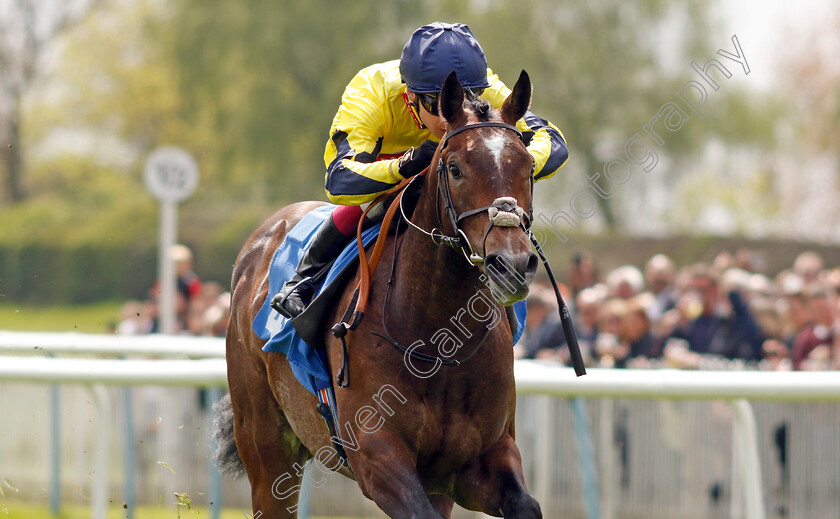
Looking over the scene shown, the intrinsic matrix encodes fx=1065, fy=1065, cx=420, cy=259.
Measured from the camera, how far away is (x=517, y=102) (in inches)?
133

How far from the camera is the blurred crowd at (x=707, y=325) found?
23.5 ft

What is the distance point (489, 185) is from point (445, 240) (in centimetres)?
28

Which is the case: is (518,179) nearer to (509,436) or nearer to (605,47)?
(509,436)

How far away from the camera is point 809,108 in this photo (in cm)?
2706

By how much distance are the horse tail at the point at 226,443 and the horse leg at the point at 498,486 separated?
1805mm

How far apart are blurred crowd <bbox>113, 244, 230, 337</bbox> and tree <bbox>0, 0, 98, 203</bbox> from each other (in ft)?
56.6

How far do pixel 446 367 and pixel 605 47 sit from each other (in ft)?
71.4

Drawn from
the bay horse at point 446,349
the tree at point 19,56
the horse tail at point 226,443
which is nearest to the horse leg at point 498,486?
the bay horse at point 446,349

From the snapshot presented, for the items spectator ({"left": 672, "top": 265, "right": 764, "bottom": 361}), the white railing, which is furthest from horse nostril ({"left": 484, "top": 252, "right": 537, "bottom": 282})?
spectator ({"left": 672, "top": 265, "right": 764, "bottom": 361})

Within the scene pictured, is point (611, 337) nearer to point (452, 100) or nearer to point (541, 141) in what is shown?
point (541, 141)

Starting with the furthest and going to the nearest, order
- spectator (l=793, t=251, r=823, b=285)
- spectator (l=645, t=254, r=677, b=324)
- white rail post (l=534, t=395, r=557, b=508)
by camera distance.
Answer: spectator (l=645, t=254, r=677, b=324)
spectator (l=793, t=251, r=823, b=285)
white rail post (l=534, t=395, r=557, b=508)

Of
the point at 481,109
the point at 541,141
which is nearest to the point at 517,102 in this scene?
the point at 481,109

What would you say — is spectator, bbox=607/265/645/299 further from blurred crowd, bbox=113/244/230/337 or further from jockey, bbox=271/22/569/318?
jockey, bbox=271/22/569/318

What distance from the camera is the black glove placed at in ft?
11.7
